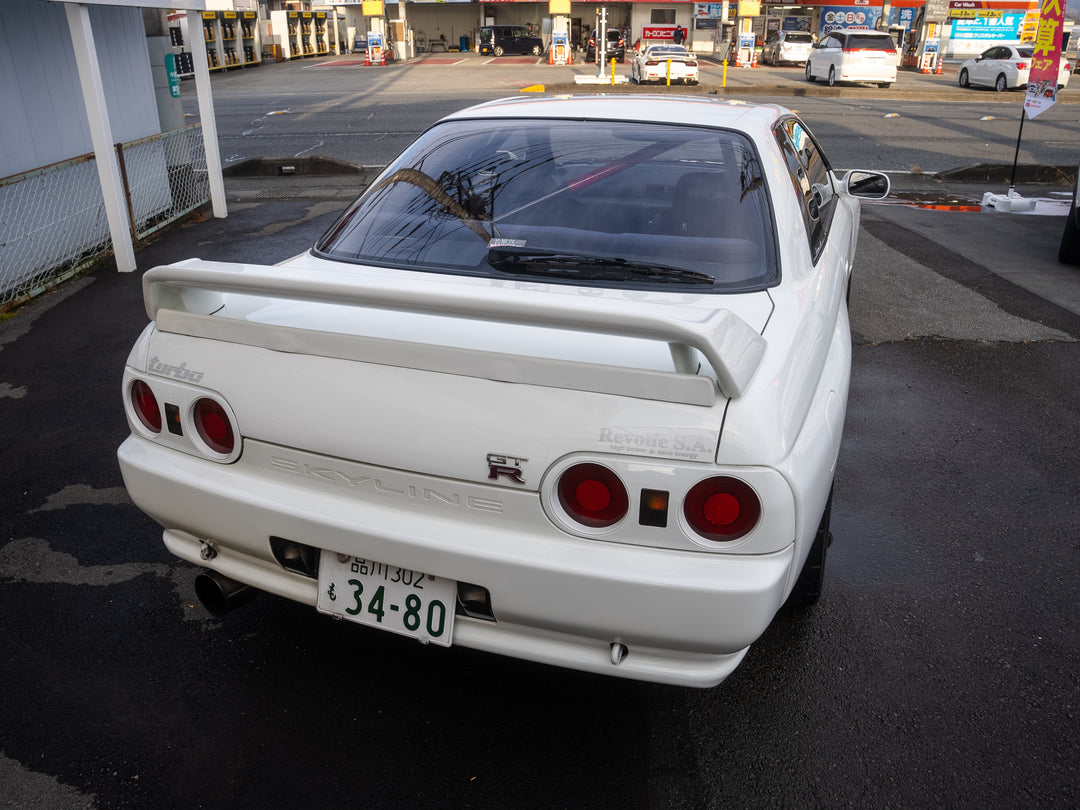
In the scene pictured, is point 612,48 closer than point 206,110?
No

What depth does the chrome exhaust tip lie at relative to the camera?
8.13 ft

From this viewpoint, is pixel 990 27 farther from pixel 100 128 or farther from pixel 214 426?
pixel 214 426

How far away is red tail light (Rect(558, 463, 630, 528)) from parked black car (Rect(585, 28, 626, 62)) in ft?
133

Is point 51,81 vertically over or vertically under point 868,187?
over

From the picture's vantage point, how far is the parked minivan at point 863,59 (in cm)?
2647

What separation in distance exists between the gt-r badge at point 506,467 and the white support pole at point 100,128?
244 inches

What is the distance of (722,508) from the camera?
6.03 feet

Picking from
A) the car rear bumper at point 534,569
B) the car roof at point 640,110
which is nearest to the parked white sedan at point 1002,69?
the car roof at point 640,110

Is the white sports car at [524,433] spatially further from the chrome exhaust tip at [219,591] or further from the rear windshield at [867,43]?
the rear windshield at [867,43]

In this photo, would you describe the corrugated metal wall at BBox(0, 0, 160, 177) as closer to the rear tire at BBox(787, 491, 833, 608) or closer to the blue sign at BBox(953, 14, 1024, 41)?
the rear tire at BBox(787, 491, 833, 608)

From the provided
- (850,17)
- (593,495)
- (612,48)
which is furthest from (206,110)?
(850,17)

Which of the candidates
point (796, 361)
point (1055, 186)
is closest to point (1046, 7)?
point (1055, 186)

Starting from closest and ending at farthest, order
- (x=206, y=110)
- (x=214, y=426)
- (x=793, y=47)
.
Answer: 1. (x=214, y=426)
2. (x=206, y=110)
3. (x=793, y=47)

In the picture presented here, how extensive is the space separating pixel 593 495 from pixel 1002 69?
29044 millimetres
